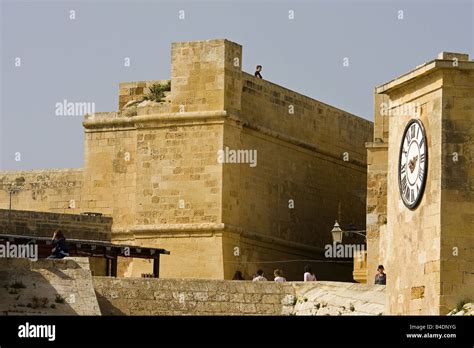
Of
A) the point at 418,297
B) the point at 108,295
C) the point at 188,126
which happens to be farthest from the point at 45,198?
the point at 418,297

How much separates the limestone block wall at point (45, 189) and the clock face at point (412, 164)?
1621cm

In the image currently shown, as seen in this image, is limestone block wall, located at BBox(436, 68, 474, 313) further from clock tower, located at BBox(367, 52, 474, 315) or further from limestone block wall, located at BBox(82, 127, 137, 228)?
limestone block wall, located at BBox(82, 127, 137, 228)

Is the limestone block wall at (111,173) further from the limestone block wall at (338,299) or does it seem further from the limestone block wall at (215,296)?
the limestone block wall at (338,299)

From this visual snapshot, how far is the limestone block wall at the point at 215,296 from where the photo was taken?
30578 mm

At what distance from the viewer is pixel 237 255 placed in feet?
125

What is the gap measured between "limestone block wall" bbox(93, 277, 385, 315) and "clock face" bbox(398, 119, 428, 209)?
5.14 m

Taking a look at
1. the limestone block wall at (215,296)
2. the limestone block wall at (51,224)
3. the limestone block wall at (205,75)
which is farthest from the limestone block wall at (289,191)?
the limestone block wall at (215,296)

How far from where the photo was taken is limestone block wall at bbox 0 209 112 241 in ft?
123

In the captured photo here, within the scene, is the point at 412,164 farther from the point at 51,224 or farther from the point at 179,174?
the point at 51,224

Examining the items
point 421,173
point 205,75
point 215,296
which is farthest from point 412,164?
point 205,75

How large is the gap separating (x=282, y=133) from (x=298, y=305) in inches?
376

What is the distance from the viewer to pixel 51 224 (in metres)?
38.2

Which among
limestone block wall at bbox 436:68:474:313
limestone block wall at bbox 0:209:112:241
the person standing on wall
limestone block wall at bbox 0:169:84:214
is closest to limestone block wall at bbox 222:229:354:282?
limestone block wall at bbox 0:209:112:241
